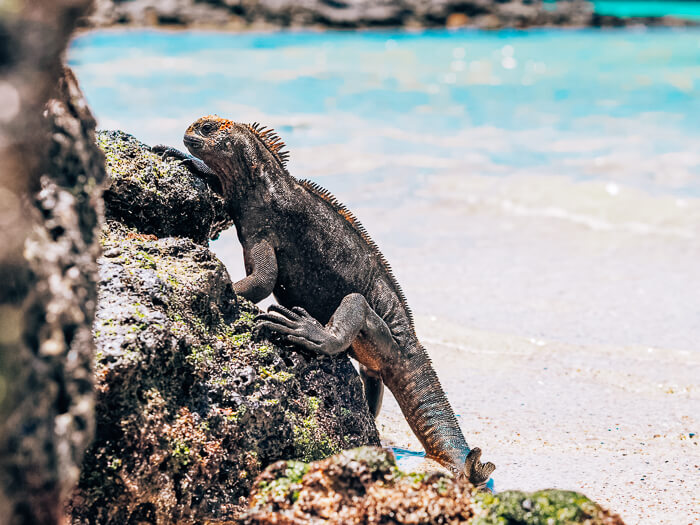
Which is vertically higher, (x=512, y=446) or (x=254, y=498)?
(x=254, y=498)

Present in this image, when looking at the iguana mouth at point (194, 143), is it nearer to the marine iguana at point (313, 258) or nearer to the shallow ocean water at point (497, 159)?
the marine iguana at point (313, 258)

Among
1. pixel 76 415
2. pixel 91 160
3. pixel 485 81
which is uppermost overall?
pixel 91 160

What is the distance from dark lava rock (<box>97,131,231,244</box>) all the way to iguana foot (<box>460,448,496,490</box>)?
5.42ft

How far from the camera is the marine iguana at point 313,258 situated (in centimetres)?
370

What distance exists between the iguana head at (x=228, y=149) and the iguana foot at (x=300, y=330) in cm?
81

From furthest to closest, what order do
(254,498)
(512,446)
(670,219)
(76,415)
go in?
(670,219) → (512,446) → (254,498) → (76,415)

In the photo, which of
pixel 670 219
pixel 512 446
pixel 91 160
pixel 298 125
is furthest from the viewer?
pixel 298 125

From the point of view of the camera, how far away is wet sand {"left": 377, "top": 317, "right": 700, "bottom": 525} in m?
3.69

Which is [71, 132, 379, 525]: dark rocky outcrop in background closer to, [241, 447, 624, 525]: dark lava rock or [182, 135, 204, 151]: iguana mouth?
[182, 135, 204, 151]: iguana mouth

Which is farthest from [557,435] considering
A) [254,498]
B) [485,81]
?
[485,81]

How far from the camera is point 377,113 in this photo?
57.3ft

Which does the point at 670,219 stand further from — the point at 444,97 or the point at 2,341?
the point at 444,97

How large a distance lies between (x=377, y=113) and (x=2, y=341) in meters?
16.5

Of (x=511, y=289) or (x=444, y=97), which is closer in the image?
(x=511, y=289)
